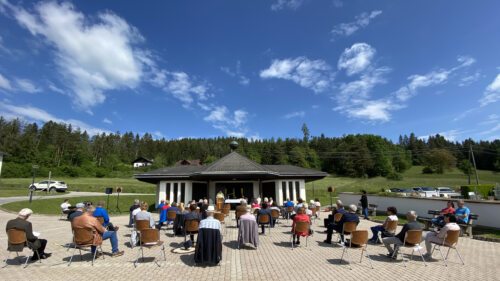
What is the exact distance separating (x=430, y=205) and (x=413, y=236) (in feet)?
33.4

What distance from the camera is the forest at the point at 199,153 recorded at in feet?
205

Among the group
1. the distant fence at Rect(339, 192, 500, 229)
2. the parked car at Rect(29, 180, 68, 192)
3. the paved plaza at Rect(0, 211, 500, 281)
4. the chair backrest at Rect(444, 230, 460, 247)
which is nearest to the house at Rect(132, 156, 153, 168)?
the parked car at Rect(29, 180, 68, 192)

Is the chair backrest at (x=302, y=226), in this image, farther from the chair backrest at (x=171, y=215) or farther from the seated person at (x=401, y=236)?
the chair backrest at (x=171, y=215)

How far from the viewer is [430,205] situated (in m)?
15.4

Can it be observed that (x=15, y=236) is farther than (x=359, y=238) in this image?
No

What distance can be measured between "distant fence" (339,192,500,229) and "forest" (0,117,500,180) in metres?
49.3

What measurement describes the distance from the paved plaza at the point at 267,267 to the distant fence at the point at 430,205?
400 cm

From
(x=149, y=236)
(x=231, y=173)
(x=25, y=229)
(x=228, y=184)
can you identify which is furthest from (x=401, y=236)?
(x=228, y=184)

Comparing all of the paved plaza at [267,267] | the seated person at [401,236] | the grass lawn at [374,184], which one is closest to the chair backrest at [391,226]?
the paved plaza at [267,267]

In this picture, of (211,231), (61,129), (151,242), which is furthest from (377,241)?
(61,129)

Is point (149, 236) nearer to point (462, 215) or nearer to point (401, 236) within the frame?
point (401, 236)

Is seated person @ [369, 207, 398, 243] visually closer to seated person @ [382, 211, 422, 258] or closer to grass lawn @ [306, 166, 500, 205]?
seated person @ [382, 211, 422, 258]

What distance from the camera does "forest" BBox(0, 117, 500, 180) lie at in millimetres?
62403

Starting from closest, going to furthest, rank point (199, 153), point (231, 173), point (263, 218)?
1. point (263, 218)
2. point (231, 173)
3. point (199, 153)
